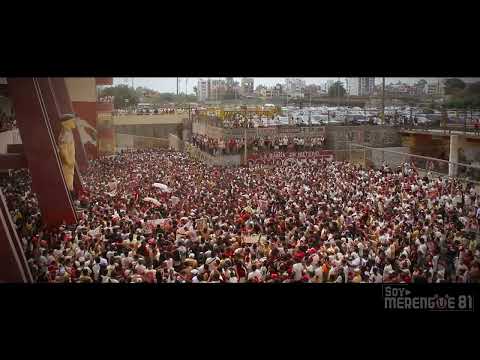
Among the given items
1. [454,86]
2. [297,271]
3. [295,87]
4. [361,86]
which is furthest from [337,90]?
[297,271]


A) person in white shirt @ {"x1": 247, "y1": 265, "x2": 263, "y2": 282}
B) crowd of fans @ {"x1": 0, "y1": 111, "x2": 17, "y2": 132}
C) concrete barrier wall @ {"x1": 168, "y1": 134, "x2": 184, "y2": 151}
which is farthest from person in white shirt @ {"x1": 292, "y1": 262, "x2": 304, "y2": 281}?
crowd of fans @ {"x1": 0, "y1": 111, "x2": 17, "y2": 132}

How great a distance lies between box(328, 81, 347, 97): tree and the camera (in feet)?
22.4

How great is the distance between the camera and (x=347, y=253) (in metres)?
6.50

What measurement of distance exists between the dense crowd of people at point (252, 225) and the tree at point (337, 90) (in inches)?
40.6

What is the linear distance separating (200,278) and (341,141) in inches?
117

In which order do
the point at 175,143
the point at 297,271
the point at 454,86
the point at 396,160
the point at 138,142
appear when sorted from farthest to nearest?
the point at 396,160 < the point at 175,143 < the point at 138,142 < the point at 454,86 < the point at 297,271

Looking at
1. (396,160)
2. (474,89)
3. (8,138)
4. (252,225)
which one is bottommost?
(252,225)

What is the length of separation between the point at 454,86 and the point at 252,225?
130 inches

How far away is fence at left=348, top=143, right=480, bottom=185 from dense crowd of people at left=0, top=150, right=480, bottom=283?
0.11m

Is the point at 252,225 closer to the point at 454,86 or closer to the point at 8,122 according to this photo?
the point at 454,86

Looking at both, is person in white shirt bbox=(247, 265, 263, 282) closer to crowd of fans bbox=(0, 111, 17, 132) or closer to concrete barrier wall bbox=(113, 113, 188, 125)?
concrete barrier wall bbox=(113, 113, 188, 125)

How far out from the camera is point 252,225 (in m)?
6.64

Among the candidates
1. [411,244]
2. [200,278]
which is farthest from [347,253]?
[200,278]

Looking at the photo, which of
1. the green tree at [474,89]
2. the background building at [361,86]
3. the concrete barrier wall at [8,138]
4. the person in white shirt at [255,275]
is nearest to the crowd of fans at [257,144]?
the background building at [361,86]
